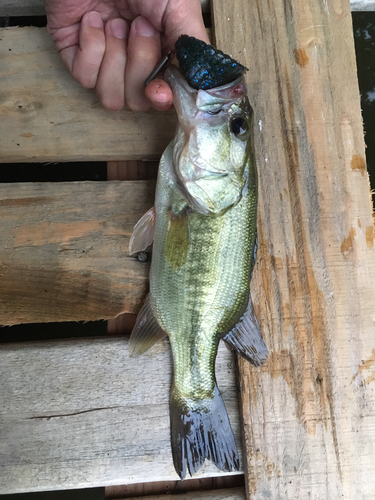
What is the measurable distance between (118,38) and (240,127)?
690 millimetres

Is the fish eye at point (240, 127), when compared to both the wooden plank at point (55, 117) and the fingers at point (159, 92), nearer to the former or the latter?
the fingers at point (159, 92)

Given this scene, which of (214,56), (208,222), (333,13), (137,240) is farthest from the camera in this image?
(333,13)

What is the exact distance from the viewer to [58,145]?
1.71 meters

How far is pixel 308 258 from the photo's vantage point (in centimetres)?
174

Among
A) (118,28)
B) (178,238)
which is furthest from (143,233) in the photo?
(118,28)

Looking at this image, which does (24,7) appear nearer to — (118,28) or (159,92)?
(118,28)

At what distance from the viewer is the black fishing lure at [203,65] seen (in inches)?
52.5

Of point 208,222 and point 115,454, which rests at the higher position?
point 208,222

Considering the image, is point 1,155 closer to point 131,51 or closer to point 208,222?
point 131,51

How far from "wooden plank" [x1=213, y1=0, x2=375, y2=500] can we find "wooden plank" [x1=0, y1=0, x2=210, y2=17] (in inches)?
18.9

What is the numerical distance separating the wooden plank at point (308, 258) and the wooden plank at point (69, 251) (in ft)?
1.92

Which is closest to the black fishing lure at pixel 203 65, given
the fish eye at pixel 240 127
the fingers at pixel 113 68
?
the fish eye at pixel 240 127

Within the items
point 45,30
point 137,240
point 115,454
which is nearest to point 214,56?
point 137,240

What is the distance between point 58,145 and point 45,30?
1.76ft
